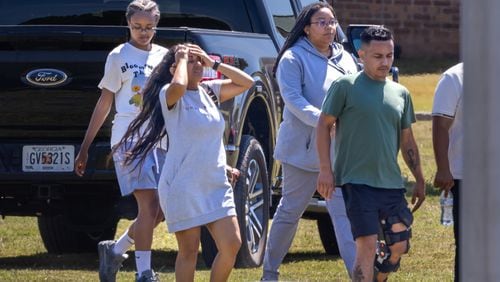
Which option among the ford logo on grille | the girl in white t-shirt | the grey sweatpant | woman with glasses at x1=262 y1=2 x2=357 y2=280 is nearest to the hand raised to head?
the girl in white t-shirt

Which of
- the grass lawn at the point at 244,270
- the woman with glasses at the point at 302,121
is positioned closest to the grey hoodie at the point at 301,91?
the woman with glasses at the point at 302,121

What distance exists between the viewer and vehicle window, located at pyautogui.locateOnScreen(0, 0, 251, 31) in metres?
8.64

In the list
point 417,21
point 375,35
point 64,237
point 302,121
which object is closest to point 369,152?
point 375,35

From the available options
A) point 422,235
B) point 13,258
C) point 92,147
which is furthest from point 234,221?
point 422,235

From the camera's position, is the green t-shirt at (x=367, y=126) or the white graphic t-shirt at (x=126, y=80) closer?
the green t-shirt at (x=367, y=126)

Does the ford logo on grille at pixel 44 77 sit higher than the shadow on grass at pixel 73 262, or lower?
higher

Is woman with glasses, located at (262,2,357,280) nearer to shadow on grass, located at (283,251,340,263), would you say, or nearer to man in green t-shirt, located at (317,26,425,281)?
man in green t-shirt, located at (317,26,425,281)

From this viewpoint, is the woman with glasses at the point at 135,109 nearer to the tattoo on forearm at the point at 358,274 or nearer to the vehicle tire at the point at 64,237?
the tattoo on forearm at the point at 358,274

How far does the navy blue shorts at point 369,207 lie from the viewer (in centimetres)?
613

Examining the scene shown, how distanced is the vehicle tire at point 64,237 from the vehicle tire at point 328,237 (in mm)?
1646

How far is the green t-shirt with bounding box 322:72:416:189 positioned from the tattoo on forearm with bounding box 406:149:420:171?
129 millimetres

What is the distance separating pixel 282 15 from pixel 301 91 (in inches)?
103

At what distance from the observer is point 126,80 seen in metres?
6.96

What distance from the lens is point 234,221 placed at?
6.21 m
